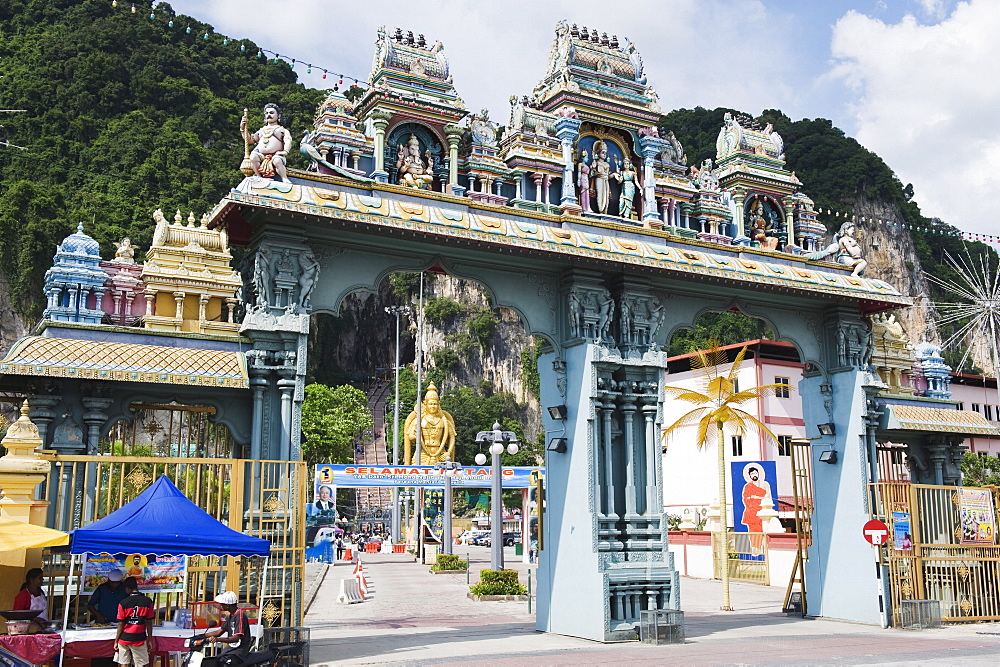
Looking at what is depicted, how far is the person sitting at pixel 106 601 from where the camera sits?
8.34 m

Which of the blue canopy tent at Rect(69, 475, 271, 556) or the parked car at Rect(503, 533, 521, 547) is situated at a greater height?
the blue canopy tent at Rect(69, 475, 271, 556)

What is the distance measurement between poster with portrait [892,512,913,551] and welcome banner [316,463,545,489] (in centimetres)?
1345

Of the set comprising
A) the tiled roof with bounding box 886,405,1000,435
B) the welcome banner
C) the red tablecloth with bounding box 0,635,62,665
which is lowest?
the red tablecloth with bounding box 0,635,62,665

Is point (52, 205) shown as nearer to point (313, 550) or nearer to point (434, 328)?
point (313, 550)

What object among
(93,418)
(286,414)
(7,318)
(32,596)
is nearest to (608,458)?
(286,414)

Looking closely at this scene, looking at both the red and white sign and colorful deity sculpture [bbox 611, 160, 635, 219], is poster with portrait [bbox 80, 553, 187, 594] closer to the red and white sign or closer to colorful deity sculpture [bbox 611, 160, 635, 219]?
colorful deity sculpture [bbox 611, 160, 635, 219]

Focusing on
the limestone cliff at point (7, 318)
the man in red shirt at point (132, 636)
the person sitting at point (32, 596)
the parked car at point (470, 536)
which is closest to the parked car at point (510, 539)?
the parked car at point (470, 536)

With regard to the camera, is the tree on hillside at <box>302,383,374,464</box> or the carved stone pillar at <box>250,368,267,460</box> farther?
the tree on hillside at <box>302,383,374,464</box>

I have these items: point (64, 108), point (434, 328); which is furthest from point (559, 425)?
point (434, 328)

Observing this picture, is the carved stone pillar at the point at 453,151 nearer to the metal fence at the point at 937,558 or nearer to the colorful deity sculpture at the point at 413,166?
the colorful deity sculpture at the point at 413,166

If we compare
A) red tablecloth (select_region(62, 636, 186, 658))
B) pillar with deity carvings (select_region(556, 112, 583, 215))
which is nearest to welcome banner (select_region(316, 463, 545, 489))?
pillar with deity carvings (select_region(556, 112, 583, 215))

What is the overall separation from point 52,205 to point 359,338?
34902mm

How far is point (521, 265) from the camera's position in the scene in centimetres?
1299

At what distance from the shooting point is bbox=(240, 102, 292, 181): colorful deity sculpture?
1121 cm
